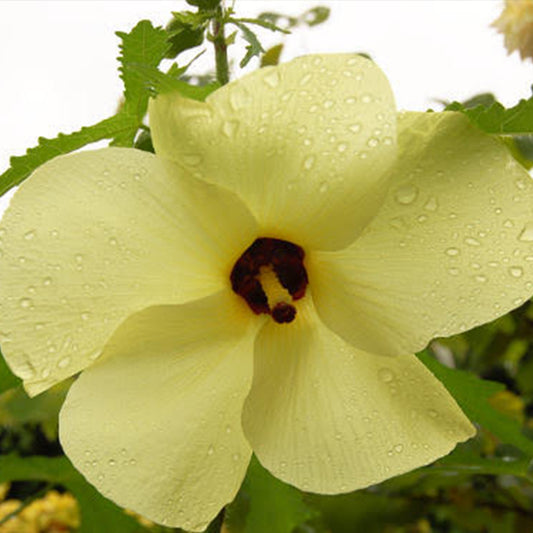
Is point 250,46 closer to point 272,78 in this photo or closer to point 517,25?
point 272,78

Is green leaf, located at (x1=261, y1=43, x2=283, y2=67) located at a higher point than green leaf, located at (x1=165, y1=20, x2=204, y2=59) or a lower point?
lower

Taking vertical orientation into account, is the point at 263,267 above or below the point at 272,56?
below

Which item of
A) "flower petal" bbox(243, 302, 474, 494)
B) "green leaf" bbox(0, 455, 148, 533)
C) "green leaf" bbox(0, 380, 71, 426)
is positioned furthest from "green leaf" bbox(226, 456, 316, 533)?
"green leaf" bbox(0, 380, 71, 426)

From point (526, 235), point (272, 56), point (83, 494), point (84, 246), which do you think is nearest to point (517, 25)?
point (272, 56)

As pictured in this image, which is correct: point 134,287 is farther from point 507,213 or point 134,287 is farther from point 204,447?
point 507,213

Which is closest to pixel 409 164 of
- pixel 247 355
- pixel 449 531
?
pixel 247 355


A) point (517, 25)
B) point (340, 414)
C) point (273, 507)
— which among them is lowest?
point (273, 507)

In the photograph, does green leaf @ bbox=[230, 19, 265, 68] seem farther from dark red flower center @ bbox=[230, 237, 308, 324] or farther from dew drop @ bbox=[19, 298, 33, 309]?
dew drop @ bbox=[19, 298, 33, 309]
